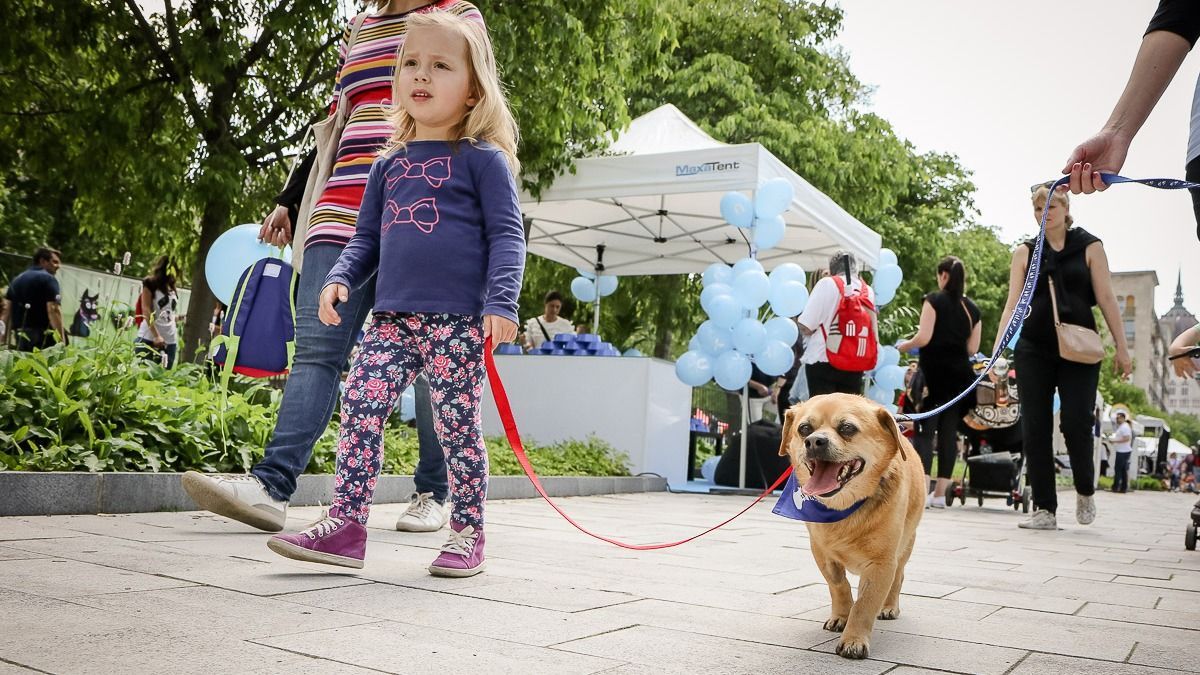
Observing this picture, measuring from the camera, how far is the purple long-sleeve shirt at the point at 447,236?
3170 millimetres

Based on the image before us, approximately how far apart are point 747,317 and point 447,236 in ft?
24.9

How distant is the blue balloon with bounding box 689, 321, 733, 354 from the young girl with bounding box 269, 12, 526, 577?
6.97 metres

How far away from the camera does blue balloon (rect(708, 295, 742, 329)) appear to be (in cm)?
1008

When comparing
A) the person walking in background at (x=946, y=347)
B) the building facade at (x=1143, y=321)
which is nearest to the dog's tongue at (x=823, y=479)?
the person walking in background at (x=946, y=347)

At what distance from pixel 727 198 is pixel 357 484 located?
7627 mm

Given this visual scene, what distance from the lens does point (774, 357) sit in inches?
390

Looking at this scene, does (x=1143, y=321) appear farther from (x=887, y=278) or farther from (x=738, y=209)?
(x=738, y=209)

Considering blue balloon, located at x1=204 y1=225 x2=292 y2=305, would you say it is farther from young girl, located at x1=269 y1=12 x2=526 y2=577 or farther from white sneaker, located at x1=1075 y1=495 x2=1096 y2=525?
white sneaker, located at x1=1075 y1=495 x2=1096 y2=525

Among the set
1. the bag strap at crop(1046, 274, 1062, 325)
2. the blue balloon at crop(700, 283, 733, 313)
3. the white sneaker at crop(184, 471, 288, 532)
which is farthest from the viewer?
the blue balloon at crop(700, 283, 733, 313)

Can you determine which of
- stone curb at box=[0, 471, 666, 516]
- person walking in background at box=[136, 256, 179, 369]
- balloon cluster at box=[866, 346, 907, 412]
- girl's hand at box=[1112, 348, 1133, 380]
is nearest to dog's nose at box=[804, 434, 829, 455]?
stone curb at box=[0, 471, 666, 516]

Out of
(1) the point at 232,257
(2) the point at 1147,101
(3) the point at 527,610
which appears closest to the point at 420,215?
(3) the point at 527,610

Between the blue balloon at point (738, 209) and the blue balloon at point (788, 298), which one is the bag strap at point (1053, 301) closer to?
the blue balloon at point (788, 298)

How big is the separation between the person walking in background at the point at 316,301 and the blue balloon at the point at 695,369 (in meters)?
6.45

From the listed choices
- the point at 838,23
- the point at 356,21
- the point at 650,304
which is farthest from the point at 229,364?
the point at 838,23
